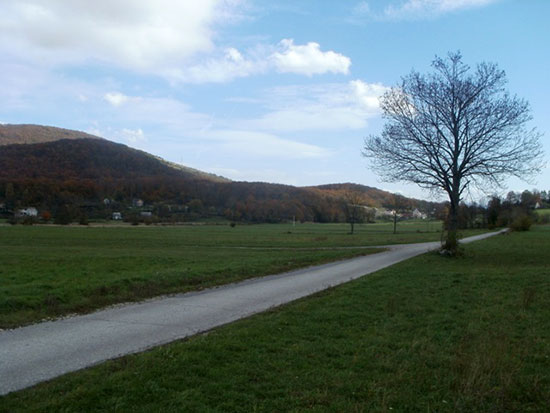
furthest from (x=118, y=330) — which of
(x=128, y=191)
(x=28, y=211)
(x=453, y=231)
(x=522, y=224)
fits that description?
(x=128, y=191)

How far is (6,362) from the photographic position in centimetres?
565

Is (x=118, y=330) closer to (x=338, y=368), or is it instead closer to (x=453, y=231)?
(x=338, y=368)

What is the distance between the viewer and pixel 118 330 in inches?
291

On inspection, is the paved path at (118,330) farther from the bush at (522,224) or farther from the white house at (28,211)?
the white house at (28,211)

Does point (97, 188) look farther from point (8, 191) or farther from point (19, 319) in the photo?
point (19, 319)

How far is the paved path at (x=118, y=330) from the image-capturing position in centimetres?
554

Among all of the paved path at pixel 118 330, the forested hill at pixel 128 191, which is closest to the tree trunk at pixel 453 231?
the paved path at pixel 118 330

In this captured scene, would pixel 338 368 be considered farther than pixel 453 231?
No

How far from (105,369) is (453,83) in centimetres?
2082

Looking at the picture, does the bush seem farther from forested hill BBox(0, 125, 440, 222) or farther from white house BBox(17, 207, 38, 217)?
white house BBox(17, 207, 38, 217)

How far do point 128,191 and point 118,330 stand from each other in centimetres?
12621

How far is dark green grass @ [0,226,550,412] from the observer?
429cm

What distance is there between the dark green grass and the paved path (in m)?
0.54

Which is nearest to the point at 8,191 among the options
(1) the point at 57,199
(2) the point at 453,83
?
(1) the point at 57,199
